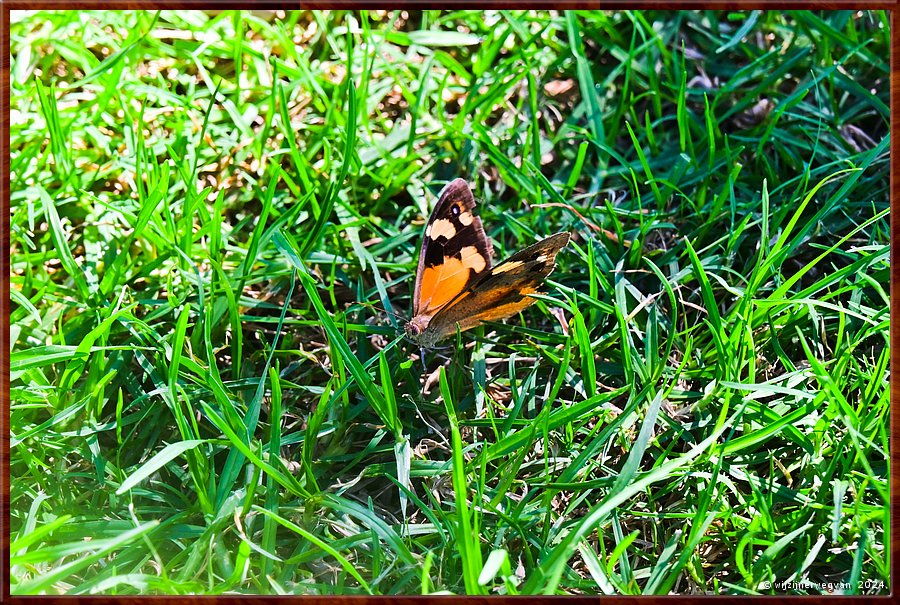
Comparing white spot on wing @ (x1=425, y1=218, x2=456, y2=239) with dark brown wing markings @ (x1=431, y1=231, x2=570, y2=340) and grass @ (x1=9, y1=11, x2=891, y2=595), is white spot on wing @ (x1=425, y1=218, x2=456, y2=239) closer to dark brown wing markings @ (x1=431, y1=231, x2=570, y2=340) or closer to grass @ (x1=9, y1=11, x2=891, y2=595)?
dark brown wing markings @ (x1=431, y1=231, x2=570, y2=340)

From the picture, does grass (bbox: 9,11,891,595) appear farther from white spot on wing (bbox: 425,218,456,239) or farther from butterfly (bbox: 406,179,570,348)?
white spot on wing (bbox: 425,218,456,239)

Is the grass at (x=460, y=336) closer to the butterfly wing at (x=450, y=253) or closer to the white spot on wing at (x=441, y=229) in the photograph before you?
the butterfly wing at (x=450, y=253)

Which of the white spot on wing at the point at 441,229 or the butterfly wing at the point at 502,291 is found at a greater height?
the white spot on wing at the point at 441,229

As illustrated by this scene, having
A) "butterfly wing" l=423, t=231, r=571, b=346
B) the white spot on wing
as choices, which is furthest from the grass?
the white spot on wing

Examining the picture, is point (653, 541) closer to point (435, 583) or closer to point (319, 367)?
point (435, 583)

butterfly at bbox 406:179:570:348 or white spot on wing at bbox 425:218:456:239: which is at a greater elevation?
white spot on wing at bbox 425:218:456:239

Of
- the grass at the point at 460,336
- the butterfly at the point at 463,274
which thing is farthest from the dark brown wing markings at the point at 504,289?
the grass at the point at 460,336

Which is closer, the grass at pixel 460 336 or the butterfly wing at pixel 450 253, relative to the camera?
the grass at pixel 460 336

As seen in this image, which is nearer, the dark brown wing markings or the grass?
the grass
